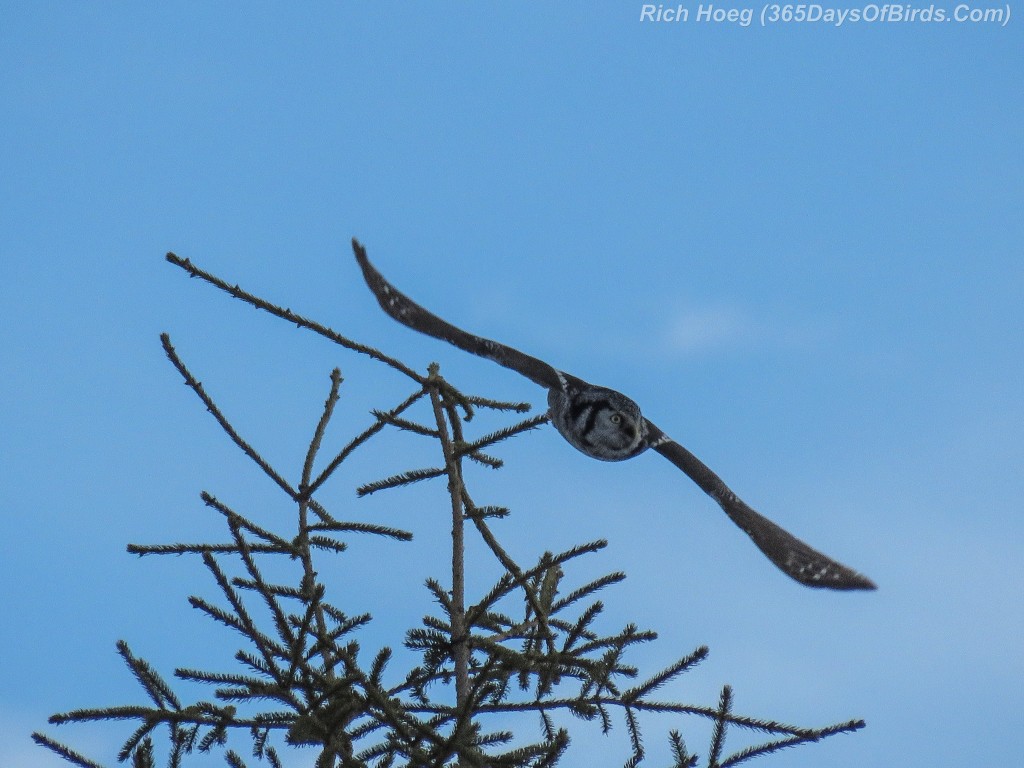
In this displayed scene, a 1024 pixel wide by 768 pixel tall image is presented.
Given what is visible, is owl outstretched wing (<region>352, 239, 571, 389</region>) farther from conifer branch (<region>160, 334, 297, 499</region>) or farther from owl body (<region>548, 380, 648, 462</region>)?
conifer branch (<region>160, 334, 297, 499</region>)

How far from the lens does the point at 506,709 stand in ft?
14.0

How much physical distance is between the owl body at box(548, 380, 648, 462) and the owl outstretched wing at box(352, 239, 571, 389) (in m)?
0.11

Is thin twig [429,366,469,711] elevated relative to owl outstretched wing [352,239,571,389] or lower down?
lower down

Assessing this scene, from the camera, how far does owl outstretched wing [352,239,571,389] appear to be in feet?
19.5

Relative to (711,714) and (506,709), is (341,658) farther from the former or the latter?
(711,714)

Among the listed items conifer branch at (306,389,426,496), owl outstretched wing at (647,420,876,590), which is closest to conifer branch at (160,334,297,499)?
conifer branch at (306,389,426,496)

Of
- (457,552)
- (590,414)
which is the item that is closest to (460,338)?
(590,414)

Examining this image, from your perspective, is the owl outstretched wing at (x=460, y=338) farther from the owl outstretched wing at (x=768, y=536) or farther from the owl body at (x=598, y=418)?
the owl outstretched wing at (x=768, y=536)

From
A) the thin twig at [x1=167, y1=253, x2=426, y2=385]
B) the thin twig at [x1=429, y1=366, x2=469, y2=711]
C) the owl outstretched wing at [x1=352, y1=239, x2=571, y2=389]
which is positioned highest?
the owl outstretched wing at [x1=352, y1=239, x2=571, y2=389]

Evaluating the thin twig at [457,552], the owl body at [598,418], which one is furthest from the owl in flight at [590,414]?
the thin twig at [457,552]

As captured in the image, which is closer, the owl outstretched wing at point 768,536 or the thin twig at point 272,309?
the thin twig at point 272,309

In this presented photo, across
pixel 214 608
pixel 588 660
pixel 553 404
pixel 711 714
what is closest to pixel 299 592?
pixel 214 608

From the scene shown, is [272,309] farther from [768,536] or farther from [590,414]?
[768,536]

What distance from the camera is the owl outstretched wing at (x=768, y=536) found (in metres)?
5.96
